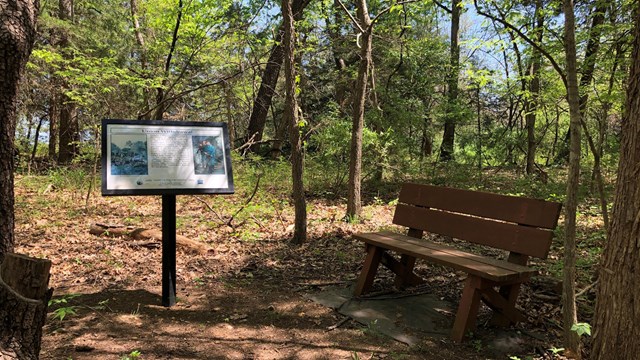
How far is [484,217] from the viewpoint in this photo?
3924 millimetres

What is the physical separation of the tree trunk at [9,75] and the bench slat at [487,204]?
3.53 m

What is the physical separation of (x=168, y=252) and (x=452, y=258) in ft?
8.14

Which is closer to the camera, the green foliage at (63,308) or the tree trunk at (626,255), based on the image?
the tree trunk at (626,255)

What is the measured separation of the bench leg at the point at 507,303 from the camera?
3.52 meters

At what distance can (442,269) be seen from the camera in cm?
504

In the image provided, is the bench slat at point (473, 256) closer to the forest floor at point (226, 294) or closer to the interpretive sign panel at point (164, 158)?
the forest floor at point (226, 294)

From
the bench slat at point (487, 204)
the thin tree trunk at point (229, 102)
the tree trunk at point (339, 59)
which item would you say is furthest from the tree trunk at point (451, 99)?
the bench slat at point (487, 204)

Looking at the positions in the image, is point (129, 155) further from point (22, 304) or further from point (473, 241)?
point (473, 241)

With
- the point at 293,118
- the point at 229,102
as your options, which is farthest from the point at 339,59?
the point at 293,118

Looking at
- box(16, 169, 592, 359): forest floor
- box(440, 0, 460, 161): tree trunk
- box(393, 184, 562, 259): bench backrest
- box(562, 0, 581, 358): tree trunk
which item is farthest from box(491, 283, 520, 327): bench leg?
box(440, 0, 460, 161): tree trunk

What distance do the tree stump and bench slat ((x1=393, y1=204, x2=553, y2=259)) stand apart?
3372 mm

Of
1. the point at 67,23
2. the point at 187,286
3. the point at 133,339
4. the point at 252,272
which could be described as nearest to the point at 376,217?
the point at 252,272

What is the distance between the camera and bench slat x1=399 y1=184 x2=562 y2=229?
346 centimetres

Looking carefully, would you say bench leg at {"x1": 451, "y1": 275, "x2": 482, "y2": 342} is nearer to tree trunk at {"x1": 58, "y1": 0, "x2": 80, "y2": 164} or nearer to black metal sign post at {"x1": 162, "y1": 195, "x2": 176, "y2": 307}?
black metal sign post at {"x1": 162, "y1": 195, "x2": 176, "y2": 307}
